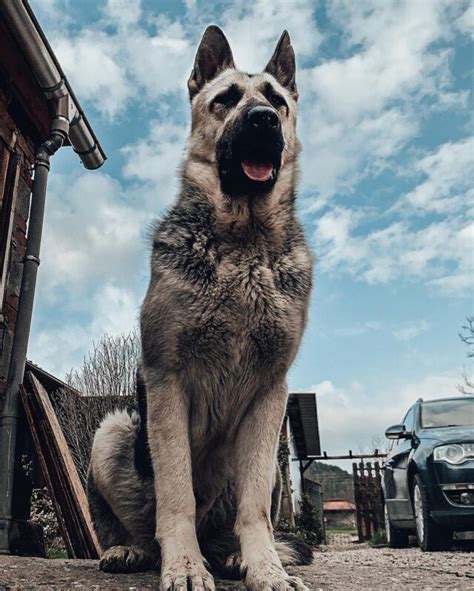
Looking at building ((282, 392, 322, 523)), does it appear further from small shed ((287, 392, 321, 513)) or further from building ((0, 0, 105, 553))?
building ((0, 0, 105, 553))

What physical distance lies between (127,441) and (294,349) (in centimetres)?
116

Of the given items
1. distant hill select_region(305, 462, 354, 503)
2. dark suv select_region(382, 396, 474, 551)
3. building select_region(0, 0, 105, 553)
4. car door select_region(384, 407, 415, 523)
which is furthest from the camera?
distant hill select_region(305, 462, 354, 503)

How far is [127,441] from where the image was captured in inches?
146

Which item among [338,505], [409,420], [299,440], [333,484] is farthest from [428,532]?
[338,505]

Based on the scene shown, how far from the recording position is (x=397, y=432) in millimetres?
7824

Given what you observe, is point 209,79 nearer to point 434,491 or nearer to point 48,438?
point 48,438

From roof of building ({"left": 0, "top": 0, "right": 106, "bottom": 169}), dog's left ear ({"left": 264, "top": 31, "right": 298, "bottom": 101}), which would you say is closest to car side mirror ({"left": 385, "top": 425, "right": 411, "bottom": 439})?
dog's left ear ({"left": 264, "top": 31, "right": 298, "bottom": 101})

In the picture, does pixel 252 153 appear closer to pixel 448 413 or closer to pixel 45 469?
pixel 45 469

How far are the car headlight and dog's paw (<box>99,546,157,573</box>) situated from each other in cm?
438

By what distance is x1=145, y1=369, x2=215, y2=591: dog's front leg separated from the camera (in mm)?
2723

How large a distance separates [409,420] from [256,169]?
5.77m

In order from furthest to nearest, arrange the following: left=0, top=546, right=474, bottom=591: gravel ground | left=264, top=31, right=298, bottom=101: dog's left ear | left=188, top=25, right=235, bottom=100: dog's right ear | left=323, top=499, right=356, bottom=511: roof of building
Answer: left=323, top=499, right=356, bottom=511: roof of building → left=264, top=31, right=298, bottom=101: dog's left ear → left=188, top=25, right=235, bottom=100: dog's right ear → left=0, top=546, right=474, bottom=591: gravel ground

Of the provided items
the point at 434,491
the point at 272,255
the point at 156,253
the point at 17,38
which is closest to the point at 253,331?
the point at 272,255

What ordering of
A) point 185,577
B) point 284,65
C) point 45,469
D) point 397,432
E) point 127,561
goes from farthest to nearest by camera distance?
point 397,432 < point 45,469 < point 284,65 < point 127,561 < point 185,577
